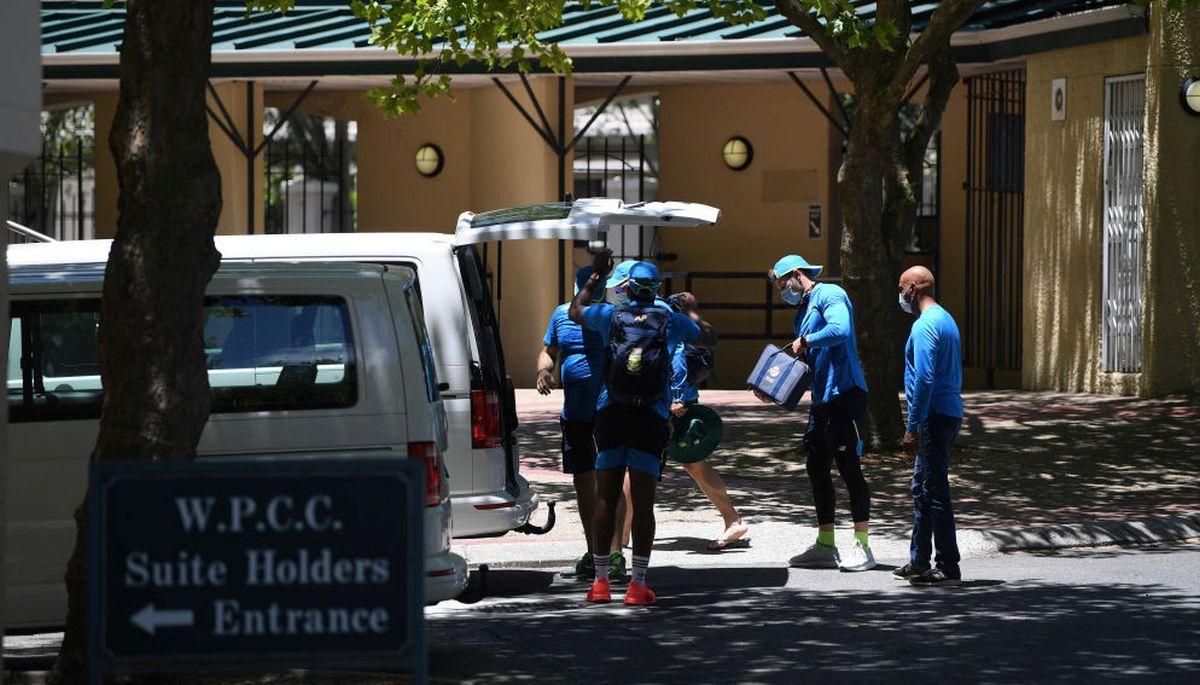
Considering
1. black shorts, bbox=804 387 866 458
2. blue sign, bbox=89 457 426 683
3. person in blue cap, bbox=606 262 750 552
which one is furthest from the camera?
person in blue cap, bbox=606 262 750 552

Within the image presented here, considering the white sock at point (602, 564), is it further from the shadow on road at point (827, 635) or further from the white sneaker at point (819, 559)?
the white sneaker at point (819, 559)

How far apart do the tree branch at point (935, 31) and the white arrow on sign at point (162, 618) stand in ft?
33.1

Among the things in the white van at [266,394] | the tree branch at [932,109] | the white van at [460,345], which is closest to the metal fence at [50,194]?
the tree branch at [932,109]

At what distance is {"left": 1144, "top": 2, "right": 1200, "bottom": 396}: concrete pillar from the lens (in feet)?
58.0

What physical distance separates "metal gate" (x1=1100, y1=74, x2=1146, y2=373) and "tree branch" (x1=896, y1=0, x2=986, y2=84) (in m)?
4.63

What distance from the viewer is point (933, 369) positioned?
Answer: 9.67 m

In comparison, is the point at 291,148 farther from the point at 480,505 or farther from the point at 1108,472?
the point at 480,505

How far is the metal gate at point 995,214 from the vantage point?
71.2 ft

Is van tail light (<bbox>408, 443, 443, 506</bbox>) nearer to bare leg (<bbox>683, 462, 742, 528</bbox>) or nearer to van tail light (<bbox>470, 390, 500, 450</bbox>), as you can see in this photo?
van tail light (<bbox>470, 390, 500, 450</bbox>)

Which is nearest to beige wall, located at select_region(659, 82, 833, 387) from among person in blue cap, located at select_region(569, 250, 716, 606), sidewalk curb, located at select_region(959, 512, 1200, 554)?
sidewalk curb, located at select_region(959, 512, 1200, 554)

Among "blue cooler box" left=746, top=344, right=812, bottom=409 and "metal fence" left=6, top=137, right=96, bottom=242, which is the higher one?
"metal fence" left=6, top=137, right=96, bottom=242

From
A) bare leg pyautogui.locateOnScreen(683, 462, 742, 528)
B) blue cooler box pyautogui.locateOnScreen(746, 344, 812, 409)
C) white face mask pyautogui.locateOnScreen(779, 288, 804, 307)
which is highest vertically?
white face mask pyautogui.locateOnScreen(779, 288, 804, 307)

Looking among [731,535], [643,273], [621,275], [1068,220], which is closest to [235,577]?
[643,273]

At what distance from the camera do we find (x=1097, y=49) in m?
18.9
